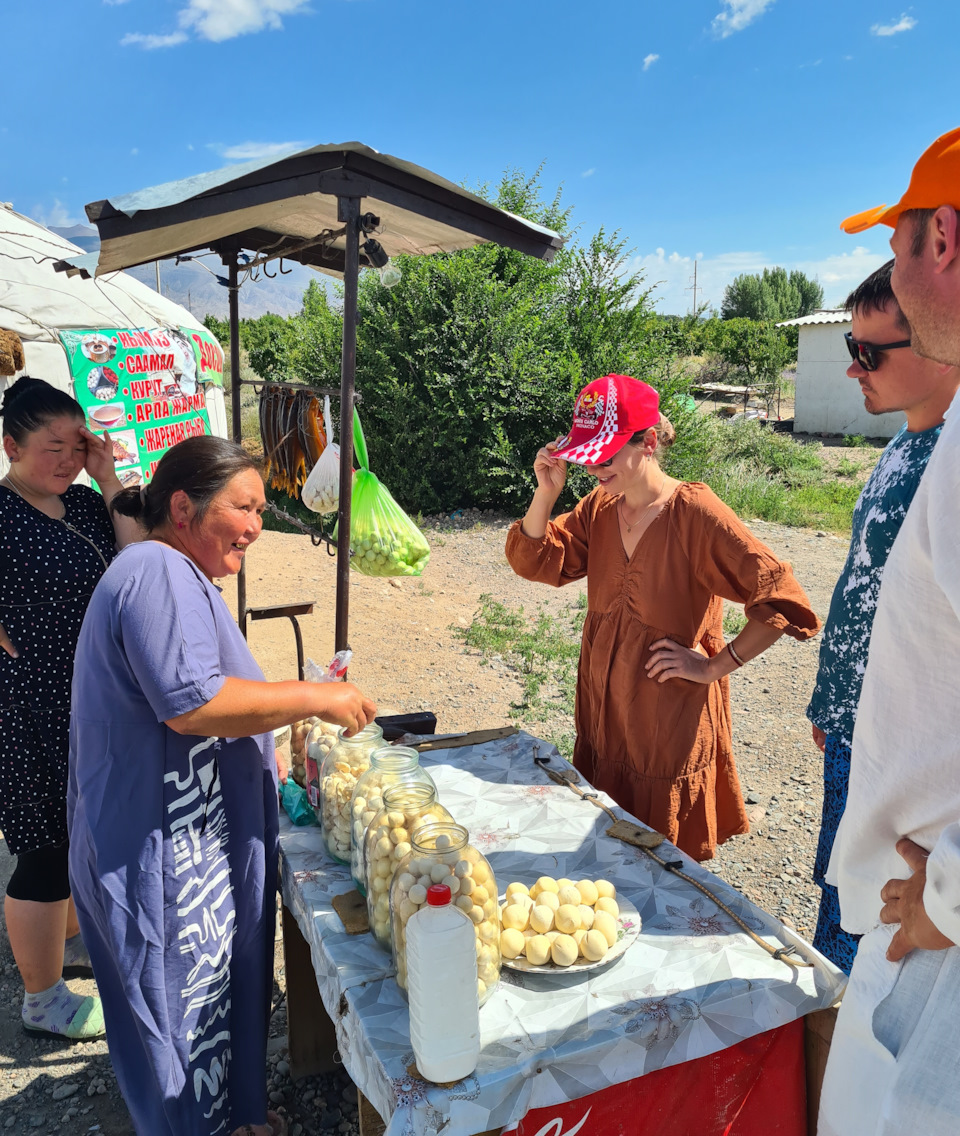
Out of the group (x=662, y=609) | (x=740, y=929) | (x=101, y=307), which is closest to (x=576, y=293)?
(x=101, y=307)

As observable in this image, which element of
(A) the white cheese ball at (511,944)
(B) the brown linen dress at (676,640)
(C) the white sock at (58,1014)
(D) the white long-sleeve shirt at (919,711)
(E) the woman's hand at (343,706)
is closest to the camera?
(D) the white long-sleeve shirt at (919,711)

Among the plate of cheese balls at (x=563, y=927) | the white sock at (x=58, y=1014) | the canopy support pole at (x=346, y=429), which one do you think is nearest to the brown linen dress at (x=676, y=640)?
the plate of cheese balls at (x=563, y=927)

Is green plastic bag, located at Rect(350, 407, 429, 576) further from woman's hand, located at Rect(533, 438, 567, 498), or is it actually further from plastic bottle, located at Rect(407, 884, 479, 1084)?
plastic bottle, located at Rect(407, 884, 479, 1084)

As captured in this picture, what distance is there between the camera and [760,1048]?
1478mm

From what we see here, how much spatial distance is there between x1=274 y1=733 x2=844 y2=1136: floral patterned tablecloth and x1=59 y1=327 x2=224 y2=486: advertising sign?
433 centimetres

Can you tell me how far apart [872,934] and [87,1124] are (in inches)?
96.2

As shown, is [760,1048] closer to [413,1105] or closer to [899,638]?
[413,1105]

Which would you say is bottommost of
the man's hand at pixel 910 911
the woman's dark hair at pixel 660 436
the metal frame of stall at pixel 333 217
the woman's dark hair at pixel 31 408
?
the man's hand at pixel 910 911

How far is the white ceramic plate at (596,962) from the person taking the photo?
4.71 ft

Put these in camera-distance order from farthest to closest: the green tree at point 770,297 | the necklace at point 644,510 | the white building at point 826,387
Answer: the green tree at point 770,297 < the white building at point 826,387 < the necklace at point 644,510

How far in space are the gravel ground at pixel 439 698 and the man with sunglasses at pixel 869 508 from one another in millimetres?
1704

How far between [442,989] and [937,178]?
1318 mm

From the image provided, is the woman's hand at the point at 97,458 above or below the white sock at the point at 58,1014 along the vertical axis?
above

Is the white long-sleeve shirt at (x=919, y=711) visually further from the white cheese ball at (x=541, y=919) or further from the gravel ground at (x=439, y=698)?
the gravel ground at (x=439, y=698)
